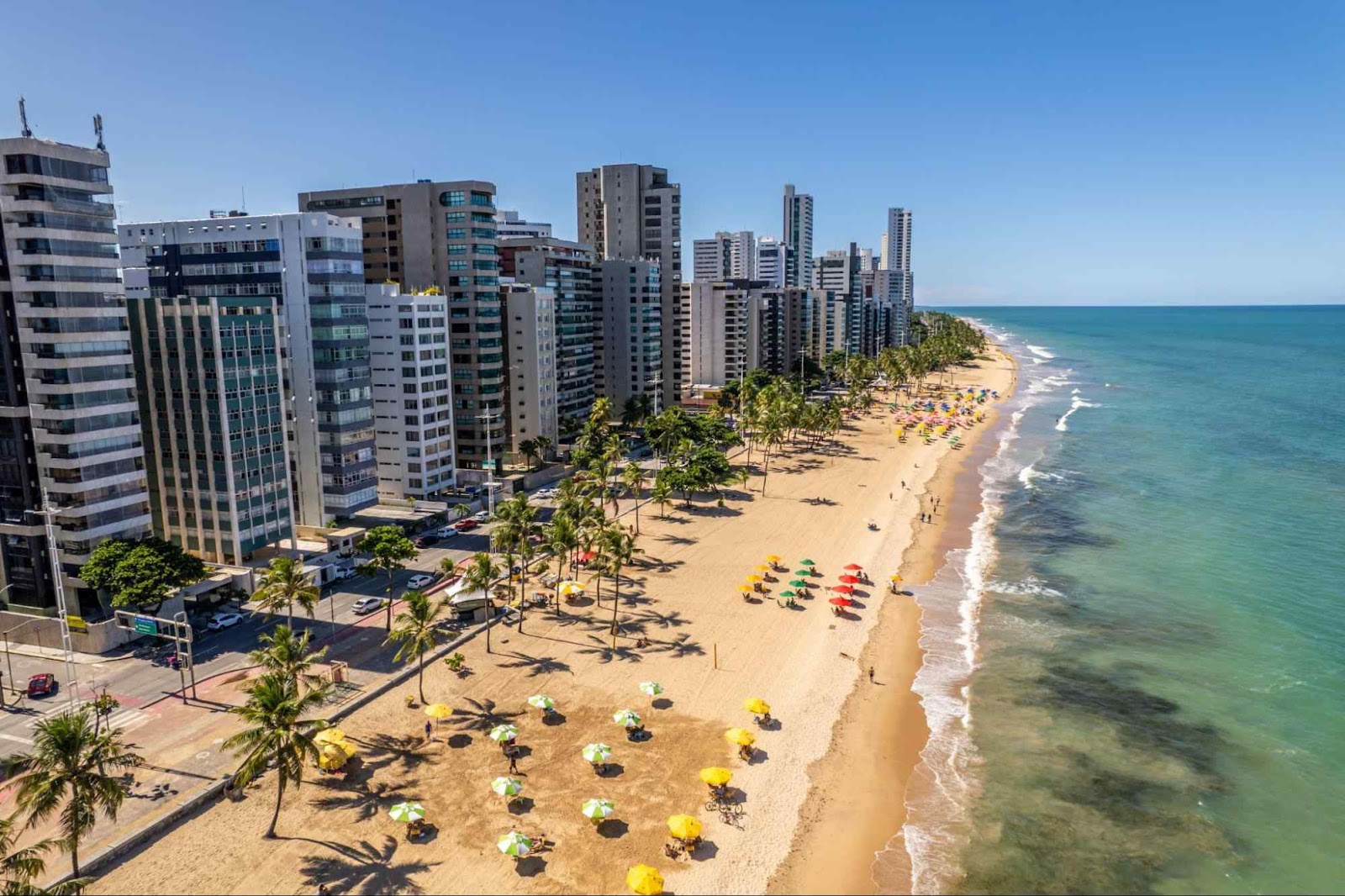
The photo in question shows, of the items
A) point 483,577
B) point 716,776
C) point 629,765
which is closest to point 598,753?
point 629,765

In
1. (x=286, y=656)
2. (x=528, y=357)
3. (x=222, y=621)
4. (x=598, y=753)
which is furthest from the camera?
(x=528, y=357)

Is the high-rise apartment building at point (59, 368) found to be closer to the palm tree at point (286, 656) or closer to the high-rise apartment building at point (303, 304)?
the high-rise apartment building at point (303, 304)

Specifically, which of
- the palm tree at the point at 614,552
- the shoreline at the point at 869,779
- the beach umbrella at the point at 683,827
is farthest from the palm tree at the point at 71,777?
the palm tree at the point at 614,552

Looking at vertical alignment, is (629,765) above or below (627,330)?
below

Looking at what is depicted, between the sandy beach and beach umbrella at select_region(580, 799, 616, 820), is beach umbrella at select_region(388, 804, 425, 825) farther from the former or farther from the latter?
beach umbrella at select_region(580, 799, 616, 820)

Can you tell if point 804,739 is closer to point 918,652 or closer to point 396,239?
point 918,652

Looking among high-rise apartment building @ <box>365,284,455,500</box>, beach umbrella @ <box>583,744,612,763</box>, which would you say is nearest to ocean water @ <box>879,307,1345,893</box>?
beach umbrella @ <box>583,744,612,763</box>

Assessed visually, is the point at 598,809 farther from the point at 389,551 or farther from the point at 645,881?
the point at 389,551
